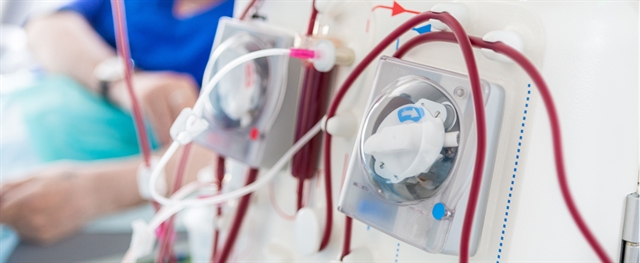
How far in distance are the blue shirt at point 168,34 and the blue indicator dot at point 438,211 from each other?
4.76 feet

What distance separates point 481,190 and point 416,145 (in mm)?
55

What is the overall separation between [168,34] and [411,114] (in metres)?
1.57

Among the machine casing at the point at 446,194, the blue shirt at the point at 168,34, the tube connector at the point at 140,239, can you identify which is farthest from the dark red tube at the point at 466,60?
the blue shirt at the point at 168,34

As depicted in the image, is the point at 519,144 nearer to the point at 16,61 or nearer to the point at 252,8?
the point at 252,8

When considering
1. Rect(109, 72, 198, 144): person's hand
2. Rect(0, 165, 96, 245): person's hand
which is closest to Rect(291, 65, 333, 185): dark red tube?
Rect(0, 165, 96, 245): person's hand

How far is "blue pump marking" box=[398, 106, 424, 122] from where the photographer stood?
0.38 meters

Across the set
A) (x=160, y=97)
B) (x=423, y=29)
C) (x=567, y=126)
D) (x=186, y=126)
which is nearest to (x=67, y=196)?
(x=160, y=97)

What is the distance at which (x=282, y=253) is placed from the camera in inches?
23.2

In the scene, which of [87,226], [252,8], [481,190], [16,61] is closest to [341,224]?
[481,190]

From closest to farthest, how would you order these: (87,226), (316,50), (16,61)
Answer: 1. (316,50)
2. (87,226)
3. (16,61)

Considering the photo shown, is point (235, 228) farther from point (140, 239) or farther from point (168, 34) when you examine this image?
point (168, 34)

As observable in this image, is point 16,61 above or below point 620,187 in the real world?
above

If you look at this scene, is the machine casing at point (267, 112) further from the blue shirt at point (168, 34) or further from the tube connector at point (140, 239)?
the blue shirt at point (168, 34)

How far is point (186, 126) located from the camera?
483 millimetres
